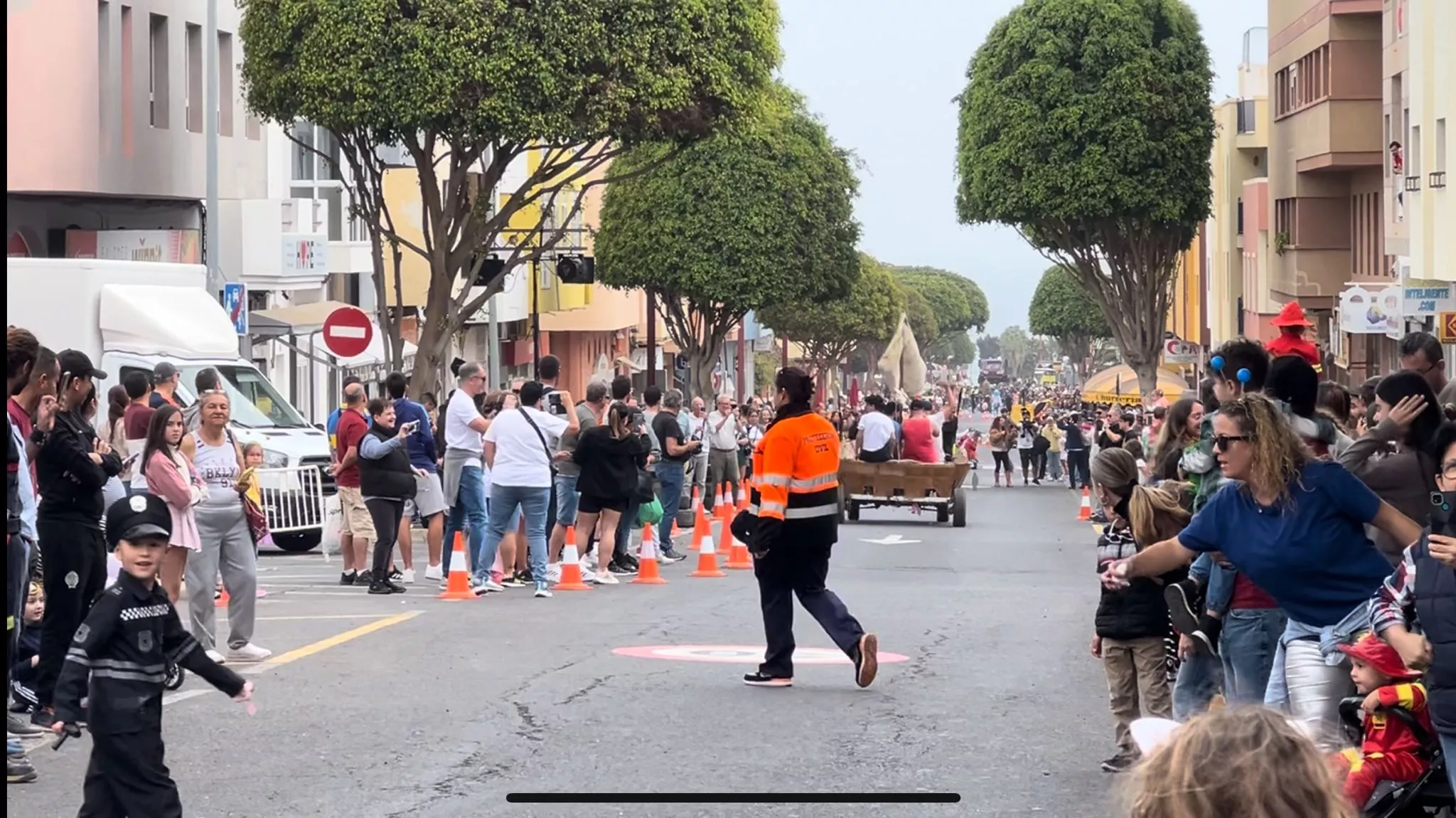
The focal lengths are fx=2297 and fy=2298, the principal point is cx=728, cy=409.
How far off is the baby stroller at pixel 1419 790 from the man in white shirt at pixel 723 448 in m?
22.3

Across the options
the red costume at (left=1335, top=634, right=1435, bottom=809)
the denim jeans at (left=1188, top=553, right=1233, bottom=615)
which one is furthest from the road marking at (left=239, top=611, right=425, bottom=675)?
the red costume at (left=1335, top=634, right=1435, bottom=809)

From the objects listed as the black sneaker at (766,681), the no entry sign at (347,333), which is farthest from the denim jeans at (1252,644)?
the no entry sign at (347,333)

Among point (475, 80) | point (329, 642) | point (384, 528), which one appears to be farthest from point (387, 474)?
point (475, 80)

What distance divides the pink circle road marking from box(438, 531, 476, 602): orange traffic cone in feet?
11.8

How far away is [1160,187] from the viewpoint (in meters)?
54.8

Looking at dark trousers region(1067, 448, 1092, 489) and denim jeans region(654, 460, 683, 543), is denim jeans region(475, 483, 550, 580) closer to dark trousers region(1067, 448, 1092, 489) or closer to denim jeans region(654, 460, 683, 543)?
denim jeans region(654, 460, 683, 543)

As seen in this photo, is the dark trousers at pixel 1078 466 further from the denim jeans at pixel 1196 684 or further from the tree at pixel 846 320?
the tree at pixel 846 320

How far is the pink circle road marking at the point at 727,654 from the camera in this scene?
538 inches

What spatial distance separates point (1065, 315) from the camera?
133 m

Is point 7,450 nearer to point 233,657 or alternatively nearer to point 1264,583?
point 233,657

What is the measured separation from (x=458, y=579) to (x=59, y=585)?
24.2 feet

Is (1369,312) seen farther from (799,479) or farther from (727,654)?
(799,479)

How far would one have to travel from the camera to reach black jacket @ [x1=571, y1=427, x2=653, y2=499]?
1928cm

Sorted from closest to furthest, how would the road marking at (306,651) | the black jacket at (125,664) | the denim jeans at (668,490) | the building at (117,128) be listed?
the black jacket at (125,664)
the road marking at (306,651)
the denim jeans at (668,490)
the building at (117,128)
